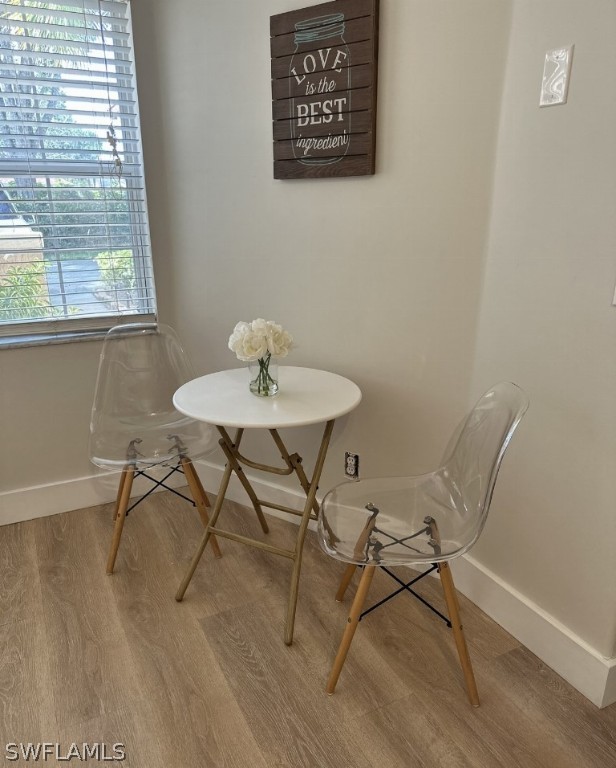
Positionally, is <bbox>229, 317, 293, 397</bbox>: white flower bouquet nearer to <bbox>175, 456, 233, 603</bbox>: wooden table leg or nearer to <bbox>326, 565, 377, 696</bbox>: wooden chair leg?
<bbox>175, 456, 233, 603</bbox>: wooden table leg

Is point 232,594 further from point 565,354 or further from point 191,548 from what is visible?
point 565,354

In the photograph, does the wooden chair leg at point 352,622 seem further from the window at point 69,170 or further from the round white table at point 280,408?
the window at point 69,170

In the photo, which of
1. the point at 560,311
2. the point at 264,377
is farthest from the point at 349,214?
the point at 560,311

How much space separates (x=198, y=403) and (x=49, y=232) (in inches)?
47.4

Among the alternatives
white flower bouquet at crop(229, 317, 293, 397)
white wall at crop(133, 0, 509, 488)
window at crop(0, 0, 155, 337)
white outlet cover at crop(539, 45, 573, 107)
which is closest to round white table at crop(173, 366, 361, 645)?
white flower bouquet at crop(229, 317, 293, 397)

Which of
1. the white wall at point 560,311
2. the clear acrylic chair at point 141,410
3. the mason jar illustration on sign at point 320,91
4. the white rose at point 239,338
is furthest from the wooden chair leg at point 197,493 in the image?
the mason jar illustration on sign at point 320,91

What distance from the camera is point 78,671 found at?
170 cm

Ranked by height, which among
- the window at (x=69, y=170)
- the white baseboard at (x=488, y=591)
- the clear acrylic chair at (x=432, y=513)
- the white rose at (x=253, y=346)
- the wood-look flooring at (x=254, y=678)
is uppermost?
the window at (x=69, y=170)

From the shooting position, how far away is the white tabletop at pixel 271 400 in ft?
5.42

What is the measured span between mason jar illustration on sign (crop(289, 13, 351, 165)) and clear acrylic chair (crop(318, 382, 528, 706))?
3.49 feet

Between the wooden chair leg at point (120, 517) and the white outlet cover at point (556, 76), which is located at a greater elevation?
the white outlet cover at point (556, 76)

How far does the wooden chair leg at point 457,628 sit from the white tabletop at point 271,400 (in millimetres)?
564

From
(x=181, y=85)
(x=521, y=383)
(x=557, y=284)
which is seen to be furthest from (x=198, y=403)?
(x=181, y=85)

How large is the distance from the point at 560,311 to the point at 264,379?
94cm
